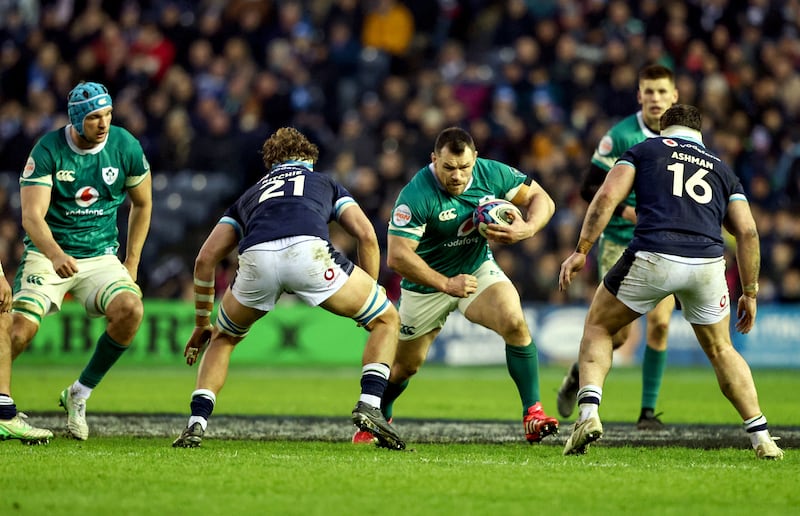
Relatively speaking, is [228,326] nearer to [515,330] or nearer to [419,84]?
[515,330]

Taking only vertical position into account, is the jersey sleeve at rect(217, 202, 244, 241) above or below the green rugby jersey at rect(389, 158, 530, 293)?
below

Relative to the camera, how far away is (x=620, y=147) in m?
11.4

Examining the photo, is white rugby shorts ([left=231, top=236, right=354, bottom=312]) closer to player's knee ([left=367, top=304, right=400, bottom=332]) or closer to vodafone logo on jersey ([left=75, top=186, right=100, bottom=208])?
player's knee ([left=367, top=304, right=400, bottom=332])

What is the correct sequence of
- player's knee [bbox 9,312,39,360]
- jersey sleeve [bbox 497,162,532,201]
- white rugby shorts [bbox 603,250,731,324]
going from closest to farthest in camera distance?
white rugby shorts [bbox 603,250,731,324]
player's knee [bbox 9,312,39,360]
jersey sleeve [bbox 497,162,532,201]

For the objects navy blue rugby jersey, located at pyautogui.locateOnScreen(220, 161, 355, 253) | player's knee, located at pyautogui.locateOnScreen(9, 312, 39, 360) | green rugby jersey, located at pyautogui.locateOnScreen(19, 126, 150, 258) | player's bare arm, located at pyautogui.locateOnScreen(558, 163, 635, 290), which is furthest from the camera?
green rugby jersey, located at pyautogui.locateOnScreen(19, 126, 150, 258)

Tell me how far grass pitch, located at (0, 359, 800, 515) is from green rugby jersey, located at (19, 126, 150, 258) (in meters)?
1.59

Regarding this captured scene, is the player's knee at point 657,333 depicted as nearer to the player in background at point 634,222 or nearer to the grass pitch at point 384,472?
the player in background at point 634,222

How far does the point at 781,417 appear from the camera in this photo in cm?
1200

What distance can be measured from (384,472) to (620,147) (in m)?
5.02

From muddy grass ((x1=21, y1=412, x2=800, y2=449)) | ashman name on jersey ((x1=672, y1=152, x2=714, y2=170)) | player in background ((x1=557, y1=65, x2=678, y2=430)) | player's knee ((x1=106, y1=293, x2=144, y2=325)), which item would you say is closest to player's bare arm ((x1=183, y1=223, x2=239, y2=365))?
player's knee ((x1=106, y1=293, x2=144, y2=325))

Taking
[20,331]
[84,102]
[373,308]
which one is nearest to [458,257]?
[373,308]

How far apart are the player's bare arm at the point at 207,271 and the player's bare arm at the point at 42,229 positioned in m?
0.93

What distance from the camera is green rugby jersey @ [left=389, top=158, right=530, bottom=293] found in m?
9.43

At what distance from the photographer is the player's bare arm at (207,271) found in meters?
8.98
